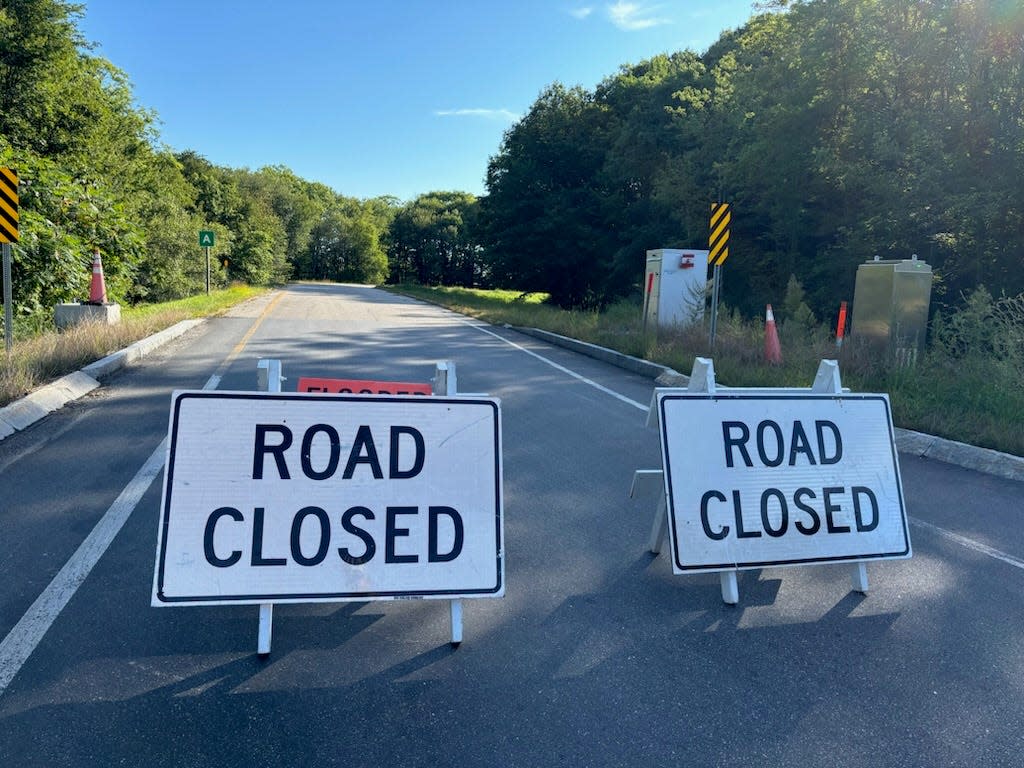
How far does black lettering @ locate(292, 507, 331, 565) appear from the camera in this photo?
333 centimetres

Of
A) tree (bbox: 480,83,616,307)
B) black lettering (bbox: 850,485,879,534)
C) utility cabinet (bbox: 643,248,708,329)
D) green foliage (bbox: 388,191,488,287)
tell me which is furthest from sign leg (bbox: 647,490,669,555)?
green foliage (bbox: 388,191,488,287)

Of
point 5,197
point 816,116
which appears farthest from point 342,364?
point 816,116

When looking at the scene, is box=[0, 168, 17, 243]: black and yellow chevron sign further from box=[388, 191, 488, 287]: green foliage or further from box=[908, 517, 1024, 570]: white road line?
box=[388, 191, 488, 287]: green foliage

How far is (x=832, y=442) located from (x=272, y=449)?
9.89ft

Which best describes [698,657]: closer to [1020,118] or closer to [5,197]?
[5,197]

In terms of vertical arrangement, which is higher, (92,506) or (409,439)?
(409,439)

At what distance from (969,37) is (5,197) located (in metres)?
16.7

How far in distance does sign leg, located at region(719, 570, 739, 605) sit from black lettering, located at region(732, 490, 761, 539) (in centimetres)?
20

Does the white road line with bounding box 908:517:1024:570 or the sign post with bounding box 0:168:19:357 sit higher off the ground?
the sign post with bounding box 0:168:19:357

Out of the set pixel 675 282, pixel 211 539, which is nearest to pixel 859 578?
pixel 211 539

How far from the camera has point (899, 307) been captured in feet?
35.7

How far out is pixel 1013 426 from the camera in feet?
24.2

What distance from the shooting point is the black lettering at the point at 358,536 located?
336cm

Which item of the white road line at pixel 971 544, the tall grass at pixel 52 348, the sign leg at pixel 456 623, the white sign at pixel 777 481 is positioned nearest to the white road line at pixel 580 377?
the white road line at pixel 971 544
